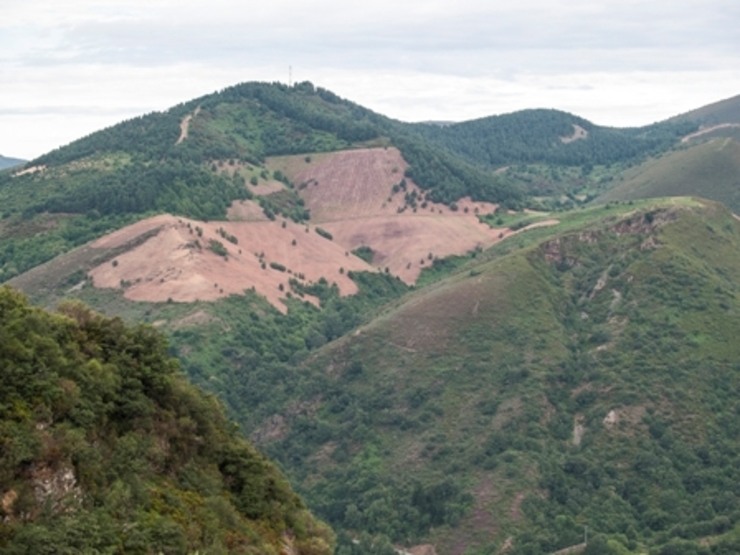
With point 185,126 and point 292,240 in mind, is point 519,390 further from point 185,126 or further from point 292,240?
point 185,126

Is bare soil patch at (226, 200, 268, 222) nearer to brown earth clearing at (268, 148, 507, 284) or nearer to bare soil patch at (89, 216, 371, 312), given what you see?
bare soil patch at (89, 216, 371, 312)

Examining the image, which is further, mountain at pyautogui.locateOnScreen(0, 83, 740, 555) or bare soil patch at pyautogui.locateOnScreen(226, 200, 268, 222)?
bare soil patch at pyautogui.locateOnScreen(226, 200, 268, 222)

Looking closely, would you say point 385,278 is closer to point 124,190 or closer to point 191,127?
point 124,190

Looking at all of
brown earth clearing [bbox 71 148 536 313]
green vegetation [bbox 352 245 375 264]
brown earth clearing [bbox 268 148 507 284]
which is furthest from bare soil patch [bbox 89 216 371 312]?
brown earth clearing [bbox 268 148 507 284]

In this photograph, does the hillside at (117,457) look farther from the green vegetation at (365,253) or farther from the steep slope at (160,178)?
the green vegetation at (365,253)

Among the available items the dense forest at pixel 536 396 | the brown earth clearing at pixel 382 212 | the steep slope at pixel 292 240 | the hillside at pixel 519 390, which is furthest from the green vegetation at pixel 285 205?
the dense forest at pixel 536 396

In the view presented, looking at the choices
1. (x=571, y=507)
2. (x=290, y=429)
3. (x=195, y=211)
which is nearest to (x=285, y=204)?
(x=195, y=211)
